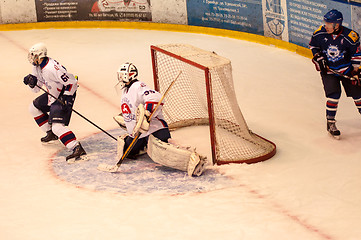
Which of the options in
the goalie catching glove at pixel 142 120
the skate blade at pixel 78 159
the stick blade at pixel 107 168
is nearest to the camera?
the goalie catching glove at pixel 142 120

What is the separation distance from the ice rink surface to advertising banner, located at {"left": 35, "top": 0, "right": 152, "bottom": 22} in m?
3.33

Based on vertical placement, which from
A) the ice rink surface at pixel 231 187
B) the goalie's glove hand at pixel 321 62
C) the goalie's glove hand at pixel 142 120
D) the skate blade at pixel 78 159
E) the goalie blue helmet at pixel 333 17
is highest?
the goalie blue helmet at pixel 333 17

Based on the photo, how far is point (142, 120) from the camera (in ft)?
18.1

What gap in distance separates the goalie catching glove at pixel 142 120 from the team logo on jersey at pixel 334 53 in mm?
1882

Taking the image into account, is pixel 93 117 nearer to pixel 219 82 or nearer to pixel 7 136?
pixel 7 136

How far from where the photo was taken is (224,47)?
10.2 m

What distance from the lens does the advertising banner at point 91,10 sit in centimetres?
1184

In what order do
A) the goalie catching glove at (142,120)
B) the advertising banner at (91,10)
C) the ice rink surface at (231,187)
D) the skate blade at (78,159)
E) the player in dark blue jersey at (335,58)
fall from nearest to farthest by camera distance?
the ice rink surface at (231,187)
the goalie catching glove at (142,120)
the skate blade at (78,159)
the player in dark blue jersey at (335,58)
the advertising banner at (91,10)

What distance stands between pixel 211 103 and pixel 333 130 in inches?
53.3

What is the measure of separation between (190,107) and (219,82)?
119cm

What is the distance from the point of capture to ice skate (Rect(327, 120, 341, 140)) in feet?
20.9

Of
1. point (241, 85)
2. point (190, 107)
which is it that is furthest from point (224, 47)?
point (190, 107)

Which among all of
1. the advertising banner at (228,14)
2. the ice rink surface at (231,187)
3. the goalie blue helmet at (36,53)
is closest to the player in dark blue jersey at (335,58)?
the ice rink surface at (231,187)

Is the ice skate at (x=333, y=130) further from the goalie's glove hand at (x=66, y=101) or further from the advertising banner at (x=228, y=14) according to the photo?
the advertising banner at (x=228, y=14)
